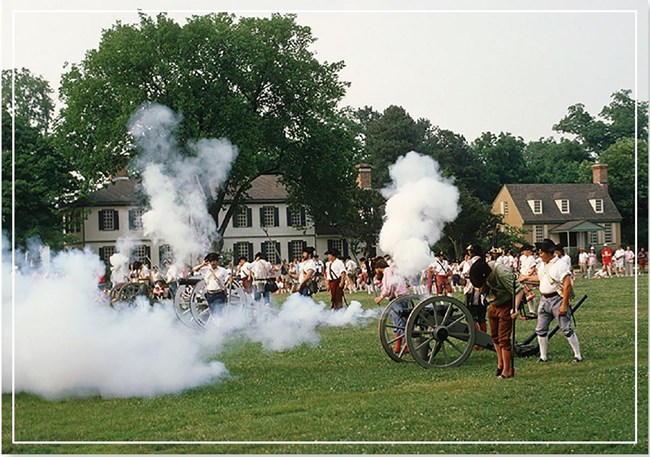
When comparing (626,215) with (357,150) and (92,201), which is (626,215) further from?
(92,201)

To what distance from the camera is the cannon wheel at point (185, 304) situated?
19.0 meters

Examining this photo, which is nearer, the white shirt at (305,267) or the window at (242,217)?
the window at (242,217)

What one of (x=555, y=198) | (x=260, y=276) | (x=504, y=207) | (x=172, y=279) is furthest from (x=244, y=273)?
(x=555, y=198)

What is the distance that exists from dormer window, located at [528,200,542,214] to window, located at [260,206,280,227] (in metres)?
6.71

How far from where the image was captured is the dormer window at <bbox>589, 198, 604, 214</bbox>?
34.8 ft

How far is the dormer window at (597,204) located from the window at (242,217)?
8.72 meters

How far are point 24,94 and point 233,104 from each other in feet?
18.3

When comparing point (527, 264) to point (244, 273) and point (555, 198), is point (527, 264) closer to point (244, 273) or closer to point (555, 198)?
point (555, 198)

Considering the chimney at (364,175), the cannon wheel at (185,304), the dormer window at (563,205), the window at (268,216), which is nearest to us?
the dormer window at (563,205)

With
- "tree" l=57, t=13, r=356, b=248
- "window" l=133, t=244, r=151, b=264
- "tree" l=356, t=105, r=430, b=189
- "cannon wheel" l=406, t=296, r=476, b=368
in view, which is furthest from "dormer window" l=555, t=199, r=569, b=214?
"window" l=133, t=244, r=151, b=264

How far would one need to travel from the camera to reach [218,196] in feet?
71.6

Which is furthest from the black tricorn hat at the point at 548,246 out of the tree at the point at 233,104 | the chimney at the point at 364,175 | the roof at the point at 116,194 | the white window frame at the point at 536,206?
the roof at the point at 116,194

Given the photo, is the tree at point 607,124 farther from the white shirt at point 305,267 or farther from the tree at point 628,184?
the white shirt at point 305,267

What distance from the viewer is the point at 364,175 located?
1730 cm
